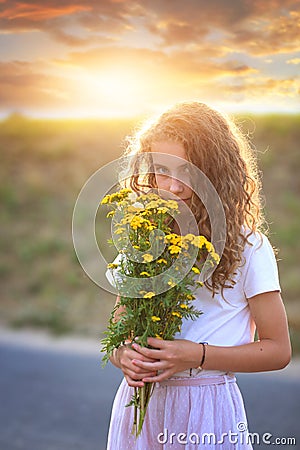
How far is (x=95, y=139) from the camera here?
7953mm

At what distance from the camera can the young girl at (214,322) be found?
1.49m

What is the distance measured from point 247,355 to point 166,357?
199 millimetres

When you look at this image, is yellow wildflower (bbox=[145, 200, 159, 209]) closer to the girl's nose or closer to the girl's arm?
the girl's nose

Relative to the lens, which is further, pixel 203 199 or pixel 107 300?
pixel 107 300

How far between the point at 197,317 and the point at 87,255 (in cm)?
30

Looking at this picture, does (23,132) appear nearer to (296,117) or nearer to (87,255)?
(296,117)

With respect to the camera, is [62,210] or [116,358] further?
[62,210]

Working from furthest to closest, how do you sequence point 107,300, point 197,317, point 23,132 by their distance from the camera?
point 23,132, point 107,300, point 197,317

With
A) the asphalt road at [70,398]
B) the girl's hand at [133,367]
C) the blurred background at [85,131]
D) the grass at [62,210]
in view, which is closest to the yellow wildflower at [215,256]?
the girl's hand at [133,367]

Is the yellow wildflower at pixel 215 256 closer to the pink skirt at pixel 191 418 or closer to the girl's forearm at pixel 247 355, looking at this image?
the girl's forearm at pixel 247 355

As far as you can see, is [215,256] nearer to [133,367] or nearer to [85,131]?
[133,367]


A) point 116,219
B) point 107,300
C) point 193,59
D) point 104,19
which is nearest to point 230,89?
point 193,59

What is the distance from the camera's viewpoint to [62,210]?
776cm

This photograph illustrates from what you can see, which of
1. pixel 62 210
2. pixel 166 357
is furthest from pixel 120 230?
pixel 62 210
